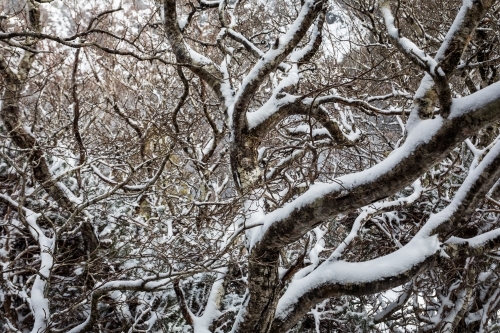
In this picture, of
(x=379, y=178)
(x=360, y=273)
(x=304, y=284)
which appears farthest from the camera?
(x=304, y=284)

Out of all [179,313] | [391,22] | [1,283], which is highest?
[391,22]

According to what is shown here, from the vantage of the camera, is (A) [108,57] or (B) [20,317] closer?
(B) [20,317]

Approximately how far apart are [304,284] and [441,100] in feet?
6.63

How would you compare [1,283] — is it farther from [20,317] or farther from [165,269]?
[165,269]

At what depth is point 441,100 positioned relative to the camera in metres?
2.06

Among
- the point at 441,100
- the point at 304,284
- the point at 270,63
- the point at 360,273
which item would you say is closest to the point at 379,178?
the point at 441,100

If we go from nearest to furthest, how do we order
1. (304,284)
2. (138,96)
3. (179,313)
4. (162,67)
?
(304,284), (179,313), (138,96), (162,67)

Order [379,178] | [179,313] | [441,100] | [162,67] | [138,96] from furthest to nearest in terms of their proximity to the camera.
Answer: [162,67] < [138,96] < [179,313] < [379,178] < [441,100]

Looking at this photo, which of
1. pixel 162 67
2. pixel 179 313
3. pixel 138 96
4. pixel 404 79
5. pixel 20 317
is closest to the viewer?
pixel 179 313

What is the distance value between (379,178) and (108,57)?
8.36 meters

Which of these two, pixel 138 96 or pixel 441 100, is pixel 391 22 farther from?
pixel 138 96

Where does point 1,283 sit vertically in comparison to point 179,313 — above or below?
above

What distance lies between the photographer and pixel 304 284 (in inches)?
133

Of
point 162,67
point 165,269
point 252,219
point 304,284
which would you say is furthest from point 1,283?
point 162,67
